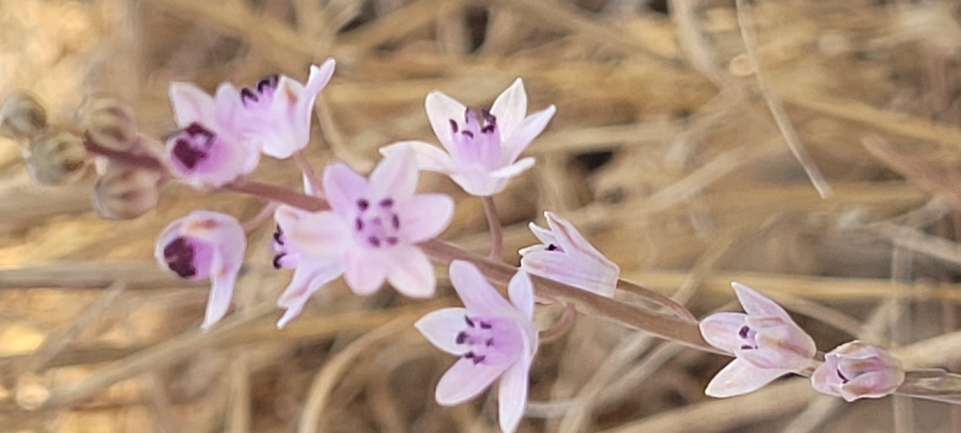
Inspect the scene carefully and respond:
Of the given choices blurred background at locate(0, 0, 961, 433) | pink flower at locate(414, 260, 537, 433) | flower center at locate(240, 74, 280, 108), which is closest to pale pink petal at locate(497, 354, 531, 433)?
pink flower at locate(414, 260, 537, 433)

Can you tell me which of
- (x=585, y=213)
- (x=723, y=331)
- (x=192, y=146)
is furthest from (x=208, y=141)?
(x=585, y=213)

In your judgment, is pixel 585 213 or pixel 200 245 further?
pixel 585 213

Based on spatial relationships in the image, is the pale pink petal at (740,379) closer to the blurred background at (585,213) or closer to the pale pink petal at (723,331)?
the pale pink petal at (723,331)

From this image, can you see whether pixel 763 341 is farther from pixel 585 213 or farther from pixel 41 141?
pixel 585 213

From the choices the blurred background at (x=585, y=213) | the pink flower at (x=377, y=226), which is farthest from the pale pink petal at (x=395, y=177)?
the blurred background at (x=585, y=213)

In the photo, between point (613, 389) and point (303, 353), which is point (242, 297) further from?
point (613, 389)

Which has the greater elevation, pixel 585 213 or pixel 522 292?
pixel 585 213

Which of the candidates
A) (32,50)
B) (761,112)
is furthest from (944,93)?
(32,50)

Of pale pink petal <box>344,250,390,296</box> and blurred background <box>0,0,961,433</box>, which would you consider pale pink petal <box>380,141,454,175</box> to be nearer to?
pale pink petal <box>344,250,390,296</box>
